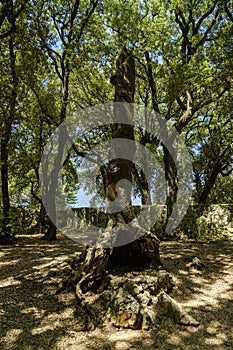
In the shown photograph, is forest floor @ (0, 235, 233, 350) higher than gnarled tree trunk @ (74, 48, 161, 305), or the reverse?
gnarled tree trunk @ (74, 48, 161, 305)

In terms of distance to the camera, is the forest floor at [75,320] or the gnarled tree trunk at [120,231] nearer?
the forest floor at [75,320]

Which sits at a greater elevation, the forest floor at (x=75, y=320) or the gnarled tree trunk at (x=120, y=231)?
the gnarled tree trunk at (x=120, y=231)

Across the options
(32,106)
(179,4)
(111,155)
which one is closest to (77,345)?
(111,155)

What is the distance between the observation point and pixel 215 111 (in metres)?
17.1

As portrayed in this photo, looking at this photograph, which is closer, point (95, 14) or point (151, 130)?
point (95, 14)

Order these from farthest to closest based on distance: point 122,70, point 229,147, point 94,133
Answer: point 94,133, point 229,147, point 122,70

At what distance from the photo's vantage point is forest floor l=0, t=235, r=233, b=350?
131 inches

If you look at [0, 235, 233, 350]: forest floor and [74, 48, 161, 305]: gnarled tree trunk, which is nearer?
[0, 235, 233, 350]: forest floor

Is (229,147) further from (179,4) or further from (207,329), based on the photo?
(207,329)

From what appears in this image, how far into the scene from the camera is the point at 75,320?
3773 millimetres

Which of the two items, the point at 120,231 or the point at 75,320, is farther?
the point at 120,231

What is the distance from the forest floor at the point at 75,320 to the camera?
3.32 meters

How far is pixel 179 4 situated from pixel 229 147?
24.9ft

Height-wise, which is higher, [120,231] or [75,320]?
[120,231]
